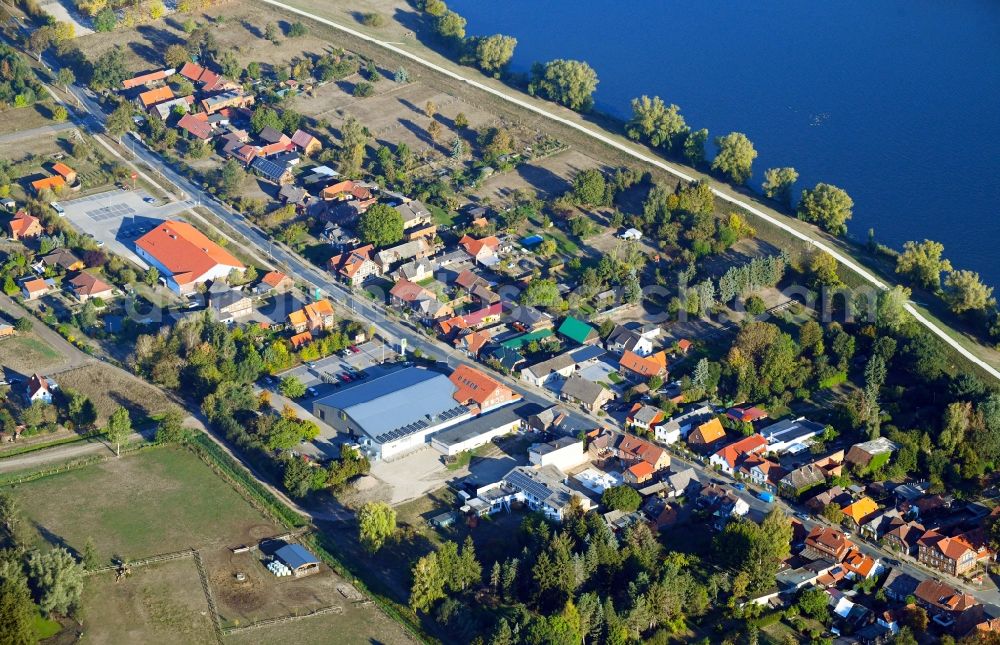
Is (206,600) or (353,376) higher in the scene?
(353,376)

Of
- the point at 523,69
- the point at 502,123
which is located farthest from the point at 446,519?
the point at 523,69

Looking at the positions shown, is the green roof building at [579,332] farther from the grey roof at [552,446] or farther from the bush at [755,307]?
the grey roof at [552,446]

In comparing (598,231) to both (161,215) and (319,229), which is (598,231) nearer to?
(319,229)

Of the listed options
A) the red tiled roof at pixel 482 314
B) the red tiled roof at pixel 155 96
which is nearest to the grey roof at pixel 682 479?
the red tiled roof at pixel 482 314

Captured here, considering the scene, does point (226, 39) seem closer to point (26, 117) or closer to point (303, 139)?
point (26, 117)

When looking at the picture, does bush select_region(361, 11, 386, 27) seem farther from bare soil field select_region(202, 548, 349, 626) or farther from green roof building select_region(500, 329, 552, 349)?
bare soil field select_region(202, 548, 349, 626)
